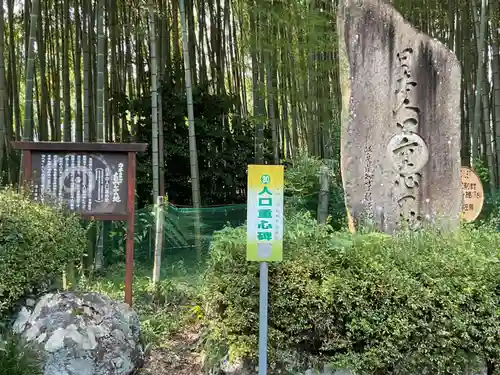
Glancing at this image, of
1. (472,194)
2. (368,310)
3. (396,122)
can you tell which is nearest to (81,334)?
(368,310)

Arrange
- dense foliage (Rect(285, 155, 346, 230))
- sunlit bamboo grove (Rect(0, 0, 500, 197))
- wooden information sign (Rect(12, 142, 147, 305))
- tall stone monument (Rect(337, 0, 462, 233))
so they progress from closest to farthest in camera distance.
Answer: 1. wooden information sign (Rect(12, 142, 147, 305))
2. tall stone monument (Rect(337, 0, 462, 233))
3. dense foliage (Rect(285, 155, 346, 230))
4. sunlit bamboo grove (Rect(0, 0, 500, 197))

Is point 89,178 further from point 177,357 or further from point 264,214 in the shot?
point 264,214

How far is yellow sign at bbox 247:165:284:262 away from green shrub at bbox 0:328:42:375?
146 cm

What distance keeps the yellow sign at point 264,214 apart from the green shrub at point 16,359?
1.46m

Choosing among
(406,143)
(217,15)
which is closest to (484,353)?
(406,143)

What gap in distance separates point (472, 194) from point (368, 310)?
176 inches

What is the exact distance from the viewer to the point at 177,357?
3.79 m

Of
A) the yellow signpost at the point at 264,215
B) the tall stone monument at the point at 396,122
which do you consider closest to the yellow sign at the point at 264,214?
Answer: the yellow signpost at the point at 264,215

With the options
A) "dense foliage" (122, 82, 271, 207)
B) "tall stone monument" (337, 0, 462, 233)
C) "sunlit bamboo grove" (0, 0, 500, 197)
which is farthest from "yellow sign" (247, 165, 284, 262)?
"dense foliage" (122, 82, 271, 207)

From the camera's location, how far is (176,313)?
4.48 metres

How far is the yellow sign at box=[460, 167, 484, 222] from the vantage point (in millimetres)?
6633

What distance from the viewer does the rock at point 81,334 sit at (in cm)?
299

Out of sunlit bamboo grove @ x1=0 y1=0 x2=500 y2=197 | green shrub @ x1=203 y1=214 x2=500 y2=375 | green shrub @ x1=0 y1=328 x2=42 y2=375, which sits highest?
sunlit bamboo grove @ x1=0 y1=0 x2=500 y2=197

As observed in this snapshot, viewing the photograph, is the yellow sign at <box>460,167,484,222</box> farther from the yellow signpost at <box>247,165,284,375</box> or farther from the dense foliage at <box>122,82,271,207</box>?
the yellow signpost at <box>247,165,284,375</box>
